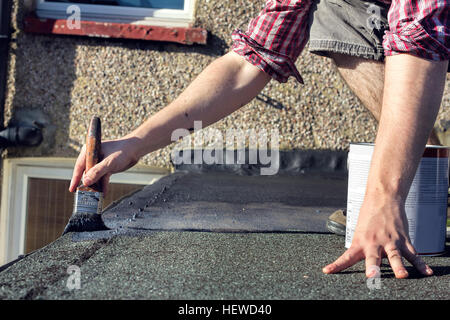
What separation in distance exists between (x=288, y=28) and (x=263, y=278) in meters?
0.81

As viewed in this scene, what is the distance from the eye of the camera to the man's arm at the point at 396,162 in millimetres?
1052

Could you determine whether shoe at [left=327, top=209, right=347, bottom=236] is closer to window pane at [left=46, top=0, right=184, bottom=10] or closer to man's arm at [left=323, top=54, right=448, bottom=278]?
man's arm at [left=323, top=54, right=448, bottom=278]

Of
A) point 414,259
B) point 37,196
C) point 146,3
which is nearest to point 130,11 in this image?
point 146,3

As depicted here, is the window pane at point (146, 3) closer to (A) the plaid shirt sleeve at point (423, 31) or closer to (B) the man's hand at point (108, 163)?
(B) the man's hand at point (108, 163)

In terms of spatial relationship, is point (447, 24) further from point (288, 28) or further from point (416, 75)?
point (288, 28)

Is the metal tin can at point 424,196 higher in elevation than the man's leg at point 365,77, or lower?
lower

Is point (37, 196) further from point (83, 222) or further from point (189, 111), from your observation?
point (189, 111)

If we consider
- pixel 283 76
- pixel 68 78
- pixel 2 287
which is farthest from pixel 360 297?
pixel 68 78

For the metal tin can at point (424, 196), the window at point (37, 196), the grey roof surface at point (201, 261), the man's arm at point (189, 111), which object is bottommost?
the window at point (37, 196)

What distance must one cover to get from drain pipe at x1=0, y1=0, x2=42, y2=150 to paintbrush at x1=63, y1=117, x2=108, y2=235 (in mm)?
1986

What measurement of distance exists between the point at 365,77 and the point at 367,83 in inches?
0.7

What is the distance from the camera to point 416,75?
1146mm

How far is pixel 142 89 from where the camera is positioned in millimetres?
3277

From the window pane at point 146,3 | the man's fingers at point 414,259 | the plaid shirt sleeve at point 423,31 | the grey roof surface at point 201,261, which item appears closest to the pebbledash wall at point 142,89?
the window pane at point 146,3
